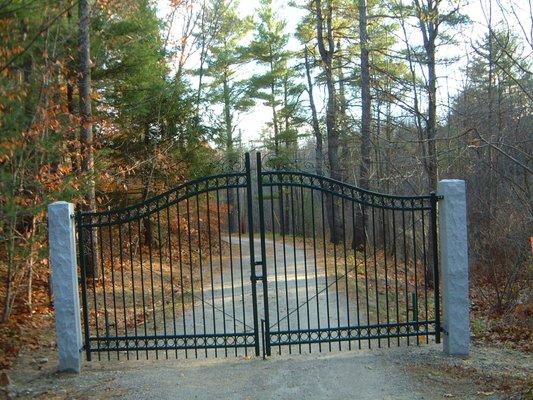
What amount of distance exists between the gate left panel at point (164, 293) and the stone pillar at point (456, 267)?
2.53 metres

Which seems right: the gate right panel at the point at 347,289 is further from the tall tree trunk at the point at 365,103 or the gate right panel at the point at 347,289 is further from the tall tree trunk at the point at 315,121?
the tall tree trunk at the point at 315,121

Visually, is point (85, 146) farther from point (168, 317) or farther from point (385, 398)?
point (385, 398)

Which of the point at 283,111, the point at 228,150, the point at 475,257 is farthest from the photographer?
the point at 283,111

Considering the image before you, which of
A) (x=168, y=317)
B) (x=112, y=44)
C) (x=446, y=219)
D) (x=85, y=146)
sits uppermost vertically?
(x=112, y=44)

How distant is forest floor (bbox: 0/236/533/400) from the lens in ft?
19.2

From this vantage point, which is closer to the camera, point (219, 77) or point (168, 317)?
point (168, 317)

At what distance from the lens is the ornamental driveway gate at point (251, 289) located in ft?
22.7

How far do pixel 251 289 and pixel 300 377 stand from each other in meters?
3.81

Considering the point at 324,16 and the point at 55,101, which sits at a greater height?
the point at 324,16

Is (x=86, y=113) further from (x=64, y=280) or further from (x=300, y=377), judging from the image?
(x=300, y=377)

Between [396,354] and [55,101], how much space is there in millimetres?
7379

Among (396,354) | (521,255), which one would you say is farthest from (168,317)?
(521,255)

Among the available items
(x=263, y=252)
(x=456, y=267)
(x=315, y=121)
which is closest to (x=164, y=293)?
(x=263, y=252)

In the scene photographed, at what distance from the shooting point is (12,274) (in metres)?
8.73
